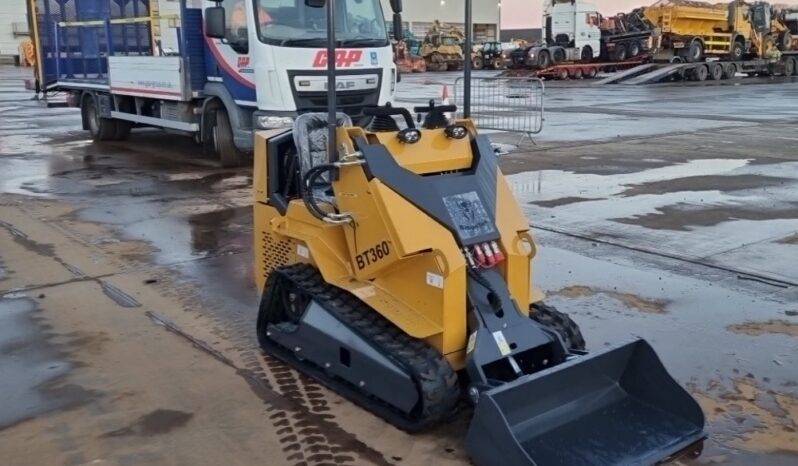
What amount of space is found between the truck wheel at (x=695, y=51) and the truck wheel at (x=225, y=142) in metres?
28.1

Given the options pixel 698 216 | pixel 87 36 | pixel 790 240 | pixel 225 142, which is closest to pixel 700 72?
pixel 87 36

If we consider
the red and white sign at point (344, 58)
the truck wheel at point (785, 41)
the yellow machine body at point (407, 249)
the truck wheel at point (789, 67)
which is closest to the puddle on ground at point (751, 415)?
the yellow machine body at point (407, 249)

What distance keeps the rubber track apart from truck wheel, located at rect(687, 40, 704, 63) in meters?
34.2

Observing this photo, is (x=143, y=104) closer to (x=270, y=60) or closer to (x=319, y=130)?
(x=270, y=60)

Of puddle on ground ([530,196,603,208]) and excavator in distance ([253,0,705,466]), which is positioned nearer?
excavator in distance ([253,0,705,466])

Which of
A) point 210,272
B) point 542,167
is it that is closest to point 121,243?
point 210,272

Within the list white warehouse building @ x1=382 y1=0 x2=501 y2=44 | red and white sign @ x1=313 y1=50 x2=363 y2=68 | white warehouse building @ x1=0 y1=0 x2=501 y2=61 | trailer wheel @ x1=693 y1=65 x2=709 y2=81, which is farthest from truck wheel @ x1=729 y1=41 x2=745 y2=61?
white warehouse building @ x1=382 y1=0 x2=501 y2=44

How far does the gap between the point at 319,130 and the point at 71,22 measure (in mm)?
12830

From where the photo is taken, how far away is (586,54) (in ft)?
122

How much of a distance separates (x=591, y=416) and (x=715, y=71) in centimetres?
3534

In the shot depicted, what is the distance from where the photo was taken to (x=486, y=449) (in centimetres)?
329

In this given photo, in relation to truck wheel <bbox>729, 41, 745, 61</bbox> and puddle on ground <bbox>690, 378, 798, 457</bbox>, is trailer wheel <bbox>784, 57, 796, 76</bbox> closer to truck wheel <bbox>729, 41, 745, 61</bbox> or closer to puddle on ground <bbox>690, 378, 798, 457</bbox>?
truck wheel <bbox>729, 41, 745, 61</bbox>

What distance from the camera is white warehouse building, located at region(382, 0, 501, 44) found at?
73.0 m

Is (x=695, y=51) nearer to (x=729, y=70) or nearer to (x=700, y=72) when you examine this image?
(x=700, y=72)
